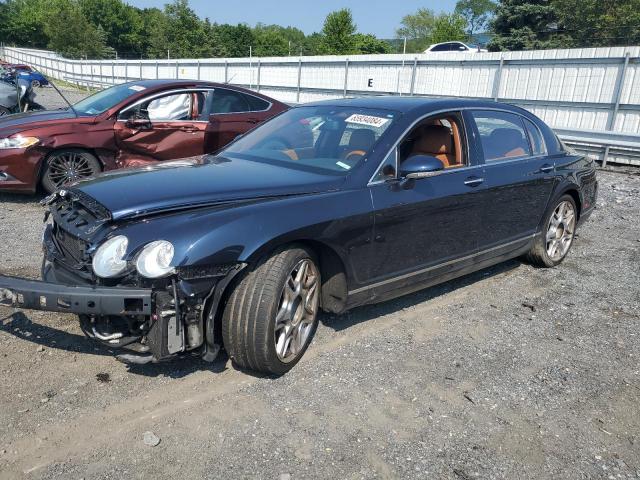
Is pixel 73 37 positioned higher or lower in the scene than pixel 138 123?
higher

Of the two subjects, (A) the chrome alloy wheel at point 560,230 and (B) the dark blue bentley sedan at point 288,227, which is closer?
(B) the dark blue bentley sedan at point 288,227

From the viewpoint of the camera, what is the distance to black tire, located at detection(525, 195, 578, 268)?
5.42 metres

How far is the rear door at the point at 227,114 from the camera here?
7.78 metres

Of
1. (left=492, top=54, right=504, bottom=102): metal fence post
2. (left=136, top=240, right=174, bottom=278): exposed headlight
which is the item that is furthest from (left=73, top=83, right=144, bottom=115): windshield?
(left=492, top=54, right=504, bottom=102): metal fence post

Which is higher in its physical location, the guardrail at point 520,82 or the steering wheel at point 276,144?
the guardrail at point 520,82

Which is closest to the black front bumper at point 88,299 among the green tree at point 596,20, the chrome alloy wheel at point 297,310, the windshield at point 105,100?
the chrome alloy wheel at point 297,310

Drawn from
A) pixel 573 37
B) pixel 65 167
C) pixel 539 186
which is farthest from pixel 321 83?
pixel 573 37

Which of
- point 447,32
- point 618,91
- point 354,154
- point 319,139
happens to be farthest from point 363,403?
point 447,32

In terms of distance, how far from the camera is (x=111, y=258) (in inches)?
114

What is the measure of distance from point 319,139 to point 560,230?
9.65ft

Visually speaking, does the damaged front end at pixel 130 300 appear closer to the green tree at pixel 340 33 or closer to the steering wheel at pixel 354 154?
the steering wheel at pixel 354 154

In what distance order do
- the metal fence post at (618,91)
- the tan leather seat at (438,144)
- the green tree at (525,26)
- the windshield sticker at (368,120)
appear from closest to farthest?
1. the windshield sticker at (368,120)
2. the tan leather seat at (438,144)
3. the metal fence post at (618,91)
4. the green tree at (525,26)

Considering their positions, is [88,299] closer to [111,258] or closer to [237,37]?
[111,258]

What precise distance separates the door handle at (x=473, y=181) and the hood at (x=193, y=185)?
3.99 ft
